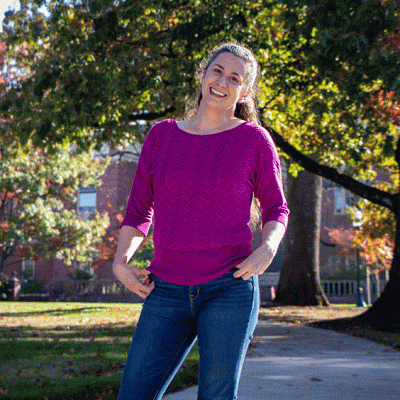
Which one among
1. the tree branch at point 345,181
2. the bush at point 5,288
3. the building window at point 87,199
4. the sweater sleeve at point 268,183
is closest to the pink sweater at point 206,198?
the sweater sleeve at point 268,183

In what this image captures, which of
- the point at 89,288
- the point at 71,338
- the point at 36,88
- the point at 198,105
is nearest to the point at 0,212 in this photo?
the point at 89,288

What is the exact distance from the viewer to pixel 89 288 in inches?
1271

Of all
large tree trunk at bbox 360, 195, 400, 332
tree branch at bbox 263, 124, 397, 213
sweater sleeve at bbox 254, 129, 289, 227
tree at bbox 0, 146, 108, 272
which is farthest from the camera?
tree at bbox 0, 146, 108, 272

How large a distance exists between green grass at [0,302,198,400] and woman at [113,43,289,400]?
304 centimetres

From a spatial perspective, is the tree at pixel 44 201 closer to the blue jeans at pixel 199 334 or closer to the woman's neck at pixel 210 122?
the woman's neck at pixel 210 122

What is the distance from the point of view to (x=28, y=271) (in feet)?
121

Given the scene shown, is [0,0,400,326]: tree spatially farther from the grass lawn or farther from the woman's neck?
the woman's neck

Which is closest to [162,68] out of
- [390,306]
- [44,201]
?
[390,306]

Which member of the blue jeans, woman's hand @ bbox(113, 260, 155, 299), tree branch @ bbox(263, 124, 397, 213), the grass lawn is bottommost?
the grass lawn

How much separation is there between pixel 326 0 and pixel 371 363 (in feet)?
18.5

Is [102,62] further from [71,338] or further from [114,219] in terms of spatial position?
[114,219]

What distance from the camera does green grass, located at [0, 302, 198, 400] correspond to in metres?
5.32

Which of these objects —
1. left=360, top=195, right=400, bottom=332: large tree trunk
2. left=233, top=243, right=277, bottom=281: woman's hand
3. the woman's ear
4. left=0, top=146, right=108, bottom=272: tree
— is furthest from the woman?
left=0, top=146, right=108, bottom=272: tree

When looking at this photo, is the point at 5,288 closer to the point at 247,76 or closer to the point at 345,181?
the point at 345,181
